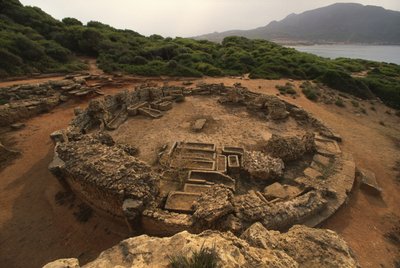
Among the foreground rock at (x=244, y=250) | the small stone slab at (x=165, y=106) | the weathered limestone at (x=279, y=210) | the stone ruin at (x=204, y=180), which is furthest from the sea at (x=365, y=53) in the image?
the foreground rock at (x=244, y=250)

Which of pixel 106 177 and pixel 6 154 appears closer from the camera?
pixel 106 177

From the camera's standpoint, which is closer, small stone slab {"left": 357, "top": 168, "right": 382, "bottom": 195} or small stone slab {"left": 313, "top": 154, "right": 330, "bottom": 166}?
small stone slab {"left": 357, "top": 168, "right": 382, "bottom": 195}

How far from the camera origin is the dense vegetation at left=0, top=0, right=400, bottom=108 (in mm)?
20797

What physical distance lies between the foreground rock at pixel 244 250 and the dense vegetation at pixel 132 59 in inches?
809

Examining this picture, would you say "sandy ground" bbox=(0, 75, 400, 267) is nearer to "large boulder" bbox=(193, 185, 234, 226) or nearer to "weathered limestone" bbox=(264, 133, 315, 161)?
"weathered limestone" bbox=(264, 133, 315, 161)

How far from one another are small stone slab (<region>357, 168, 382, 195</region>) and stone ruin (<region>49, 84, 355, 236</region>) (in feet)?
1.36

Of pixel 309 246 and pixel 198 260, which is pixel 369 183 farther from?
pixel 198 260

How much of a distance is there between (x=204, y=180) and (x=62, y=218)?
187 inches

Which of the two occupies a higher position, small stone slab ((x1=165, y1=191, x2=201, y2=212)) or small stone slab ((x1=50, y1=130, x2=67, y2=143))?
small stone slab ((x1=50, y1=130, x2=67, y2=143))

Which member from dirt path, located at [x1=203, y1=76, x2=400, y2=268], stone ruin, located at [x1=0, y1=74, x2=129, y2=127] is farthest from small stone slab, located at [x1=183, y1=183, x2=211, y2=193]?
stone ruin, located at [x1=0, y1=74, x2=129, y2=127]

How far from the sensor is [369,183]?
848cm

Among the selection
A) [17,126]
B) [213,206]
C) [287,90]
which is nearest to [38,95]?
[17,126]

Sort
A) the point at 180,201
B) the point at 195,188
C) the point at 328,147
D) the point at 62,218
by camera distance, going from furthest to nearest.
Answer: the point at 328,147, the point at 195,188, the point at 180,201, the point at 62,218

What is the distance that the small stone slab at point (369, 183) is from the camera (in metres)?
8.28
